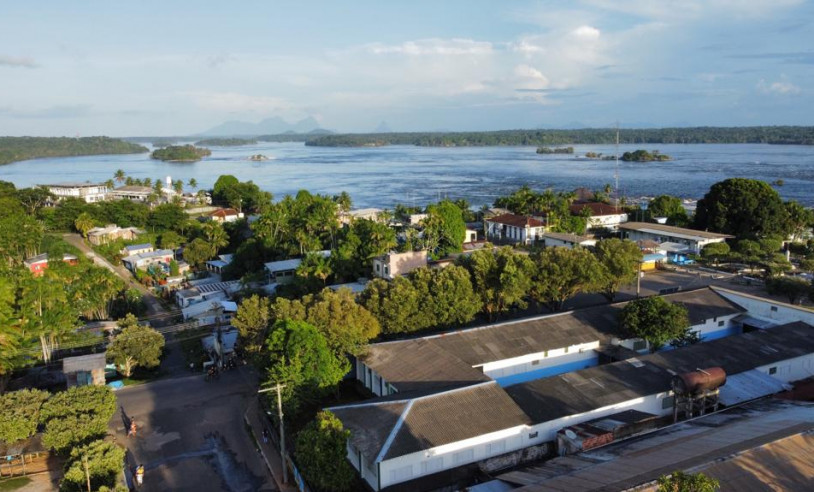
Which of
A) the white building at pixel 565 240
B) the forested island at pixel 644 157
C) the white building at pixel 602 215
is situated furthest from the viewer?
the forested island at pixel 644 157

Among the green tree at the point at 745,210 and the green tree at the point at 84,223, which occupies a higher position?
the green tree at the point at 745,210

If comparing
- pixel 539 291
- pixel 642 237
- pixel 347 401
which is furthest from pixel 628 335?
pixel 642 237

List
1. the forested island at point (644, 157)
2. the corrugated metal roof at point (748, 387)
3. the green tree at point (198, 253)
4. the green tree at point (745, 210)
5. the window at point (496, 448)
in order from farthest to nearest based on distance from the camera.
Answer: the forested island at point (644, 157) → the green tree at point (198, 253) → the green tree at point (745, 210) → the corrugated metal roof at point (748, 387) → the window at point (496, 448)

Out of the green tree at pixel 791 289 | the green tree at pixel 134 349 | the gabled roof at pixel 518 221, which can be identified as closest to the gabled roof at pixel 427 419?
the green tree at pixel 134 349

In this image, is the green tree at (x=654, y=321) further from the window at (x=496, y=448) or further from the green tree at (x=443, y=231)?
the green tree at (x=443, y=231)

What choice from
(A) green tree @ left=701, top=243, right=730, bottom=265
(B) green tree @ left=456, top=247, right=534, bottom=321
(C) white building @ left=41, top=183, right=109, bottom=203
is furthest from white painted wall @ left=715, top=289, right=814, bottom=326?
(C) white building @ left=41, top=183, right=109, bottom=203

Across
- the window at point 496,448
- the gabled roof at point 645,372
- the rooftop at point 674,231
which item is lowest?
the window at point 496,448

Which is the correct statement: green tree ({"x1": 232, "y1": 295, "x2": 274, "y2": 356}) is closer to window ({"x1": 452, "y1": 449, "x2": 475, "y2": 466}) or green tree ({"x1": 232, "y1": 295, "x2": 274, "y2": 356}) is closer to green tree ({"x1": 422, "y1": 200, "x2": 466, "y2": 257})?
window ({"x1": 452, "y1": 449, "x2": 475, "y2": 466})

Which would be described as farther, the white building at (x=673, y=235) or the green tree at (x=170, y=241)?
the green tree at (x=170, y=241)
